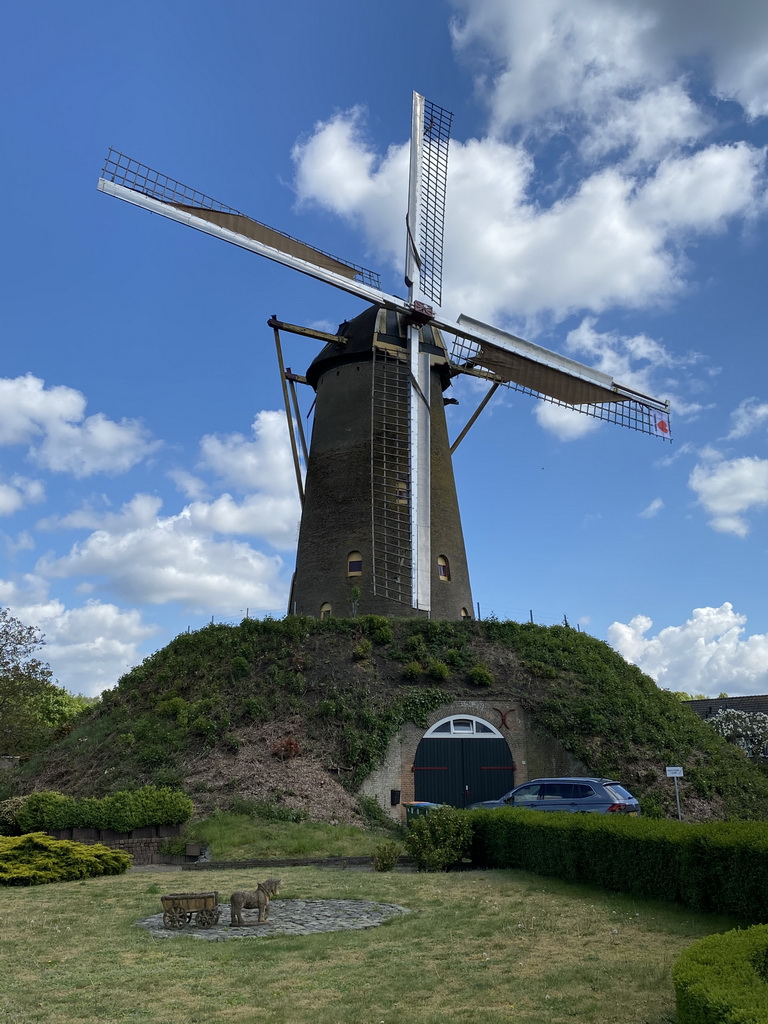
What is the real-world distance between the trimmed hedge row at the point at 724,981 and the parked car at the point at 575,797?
10.9 metres

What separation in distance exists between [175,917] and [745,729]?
3706 centimetres

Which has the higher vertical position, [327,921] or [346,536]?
[346,536]

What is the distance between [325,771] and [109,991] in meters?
15.1

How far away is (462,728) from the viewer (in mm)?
25047

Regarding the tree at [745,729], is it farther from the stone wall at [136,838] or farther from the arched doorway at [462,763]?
the stone wall at [136,838]

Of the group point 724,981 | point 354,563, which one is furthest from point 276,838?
point 724,981

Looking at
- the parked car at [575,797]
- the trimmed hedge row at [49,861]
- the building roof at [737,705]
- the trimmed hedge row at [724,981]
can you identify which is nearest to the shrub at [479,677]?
the parked car at [575,797]

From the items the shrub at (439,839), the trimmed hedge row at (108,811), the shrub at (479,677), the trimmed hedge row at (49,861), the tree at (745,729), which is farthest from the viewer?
the tree at (745,729)

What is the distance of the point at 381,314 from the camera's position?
30.8m

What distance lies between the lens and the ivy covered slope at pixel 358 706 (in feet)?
77.0

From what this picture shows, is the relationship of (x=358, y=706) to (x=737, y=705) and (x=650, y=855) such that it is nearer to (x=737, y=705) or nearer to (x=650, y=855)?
(x=650, y=855)

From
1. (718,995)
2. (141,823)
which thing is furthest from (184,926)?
(141,823)

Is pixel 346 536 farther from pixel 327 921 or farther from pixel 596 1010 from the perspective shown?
pixel 596 1010

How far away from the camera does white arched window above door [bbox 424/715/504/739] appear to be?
24828 mm
